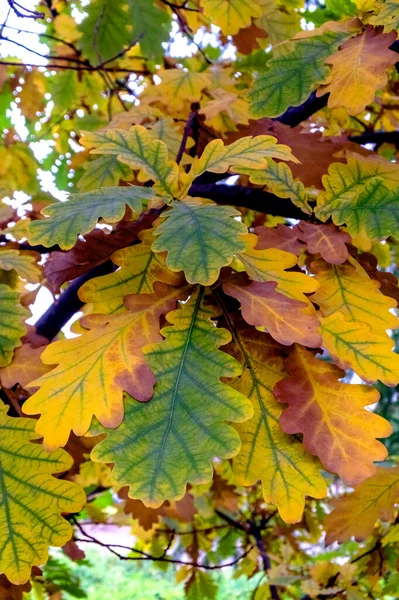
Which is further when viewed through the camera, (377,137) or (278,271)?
(377,137)

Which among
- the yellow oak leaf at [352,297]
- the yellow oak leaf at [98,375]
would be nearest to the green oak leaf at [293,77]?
the yellow oak leaf at [352,297]

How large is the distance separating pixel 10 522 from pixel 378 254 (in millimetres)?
1027

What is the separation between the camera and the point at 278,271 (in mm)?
625

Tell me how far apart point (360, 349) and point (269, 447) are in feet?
0.45

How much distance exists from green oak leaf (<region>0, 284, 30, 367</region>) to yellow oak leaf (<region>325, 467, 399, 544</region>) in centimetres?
52

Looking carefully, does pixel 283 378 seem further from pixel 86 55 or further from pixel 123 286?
pixel 86 55

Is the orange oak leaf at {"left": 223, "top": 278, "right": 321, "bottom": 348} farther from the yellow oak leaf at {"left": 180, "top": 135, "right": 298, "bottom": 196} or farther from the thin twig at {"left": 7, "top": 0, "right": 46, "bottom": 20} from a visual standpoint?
the thin twig at {"left": 7, "top": 0, "right": 46, "bottom": 20}

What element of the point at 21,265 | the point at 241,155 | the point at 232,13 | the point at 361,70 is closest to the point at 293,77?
the point at 361,70

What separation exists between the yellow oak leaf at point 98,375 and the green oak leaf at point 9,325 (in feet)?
0.57

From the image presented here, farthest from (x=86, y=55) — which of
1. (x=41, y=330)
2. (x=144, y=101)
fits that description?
(x=41, y=330)

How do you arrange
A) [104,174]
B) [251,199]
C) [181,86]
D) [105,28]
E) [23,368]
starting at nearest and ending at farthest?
1. [23,368]
2. [251,199]
3. [104,174]
4. [181,86]
5. [105,28]

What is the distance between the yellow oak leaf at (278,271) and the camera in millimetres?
609

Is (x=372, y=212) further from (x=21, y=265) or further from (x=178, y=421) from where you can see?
(x=21, y=265)

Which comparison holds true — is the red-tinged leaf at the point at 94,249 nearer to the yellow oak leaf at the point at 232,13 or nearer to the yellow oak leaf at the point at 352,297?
the yellow oak leaf at the point at 352,297
